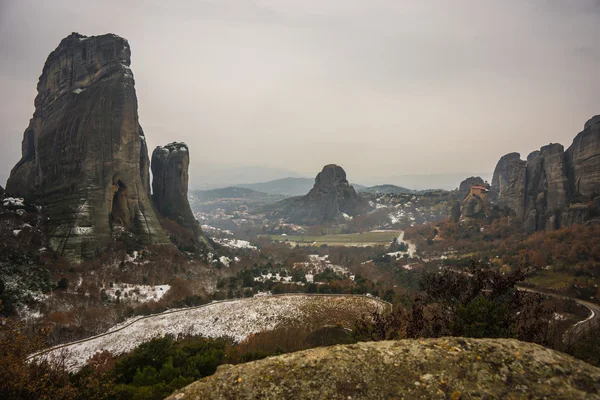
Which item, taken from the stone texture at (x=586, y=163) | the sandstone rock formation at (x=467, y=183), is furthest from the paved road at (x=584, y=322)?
the sandstone rock formation at (x=467, y=183)

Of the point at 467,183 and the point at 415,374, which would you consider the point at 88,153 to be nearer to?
the point at 415,374

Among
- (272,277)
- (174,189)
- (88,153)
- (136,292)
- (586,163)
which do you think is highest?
(88,153)

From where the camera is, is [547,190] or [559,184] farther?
[547,190]

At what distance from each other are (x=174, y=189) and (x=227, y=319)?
61136 millimetres

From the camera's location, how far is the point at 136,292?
3859 cm

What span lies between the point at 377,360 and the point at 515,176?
109 m

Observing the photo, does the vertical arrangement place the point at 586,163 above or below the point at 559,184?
above

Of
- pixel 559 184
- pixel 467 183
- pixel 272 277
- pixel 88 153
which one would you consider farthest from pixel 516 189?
pixel 88 153

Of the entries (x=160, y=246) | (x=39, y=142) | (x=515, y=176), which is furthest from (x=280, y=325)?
(x=515, y=176)

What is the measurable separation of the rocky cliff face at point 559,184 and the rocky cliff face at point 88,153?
92.0 metres

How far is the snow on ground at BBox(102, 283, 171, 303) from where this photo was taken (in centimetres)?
3712

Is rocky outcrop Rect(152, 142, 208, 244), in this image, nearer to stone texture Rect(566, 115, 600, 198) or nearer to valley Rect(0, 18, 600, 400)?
valley Rect(0, 18, 600, 400)

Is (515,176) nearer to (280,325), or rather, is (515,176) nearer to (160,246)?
(280,325)

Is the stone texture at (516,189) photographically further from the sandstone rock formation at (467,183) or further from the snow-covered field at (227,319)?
the snow-covered field at (227,319)
